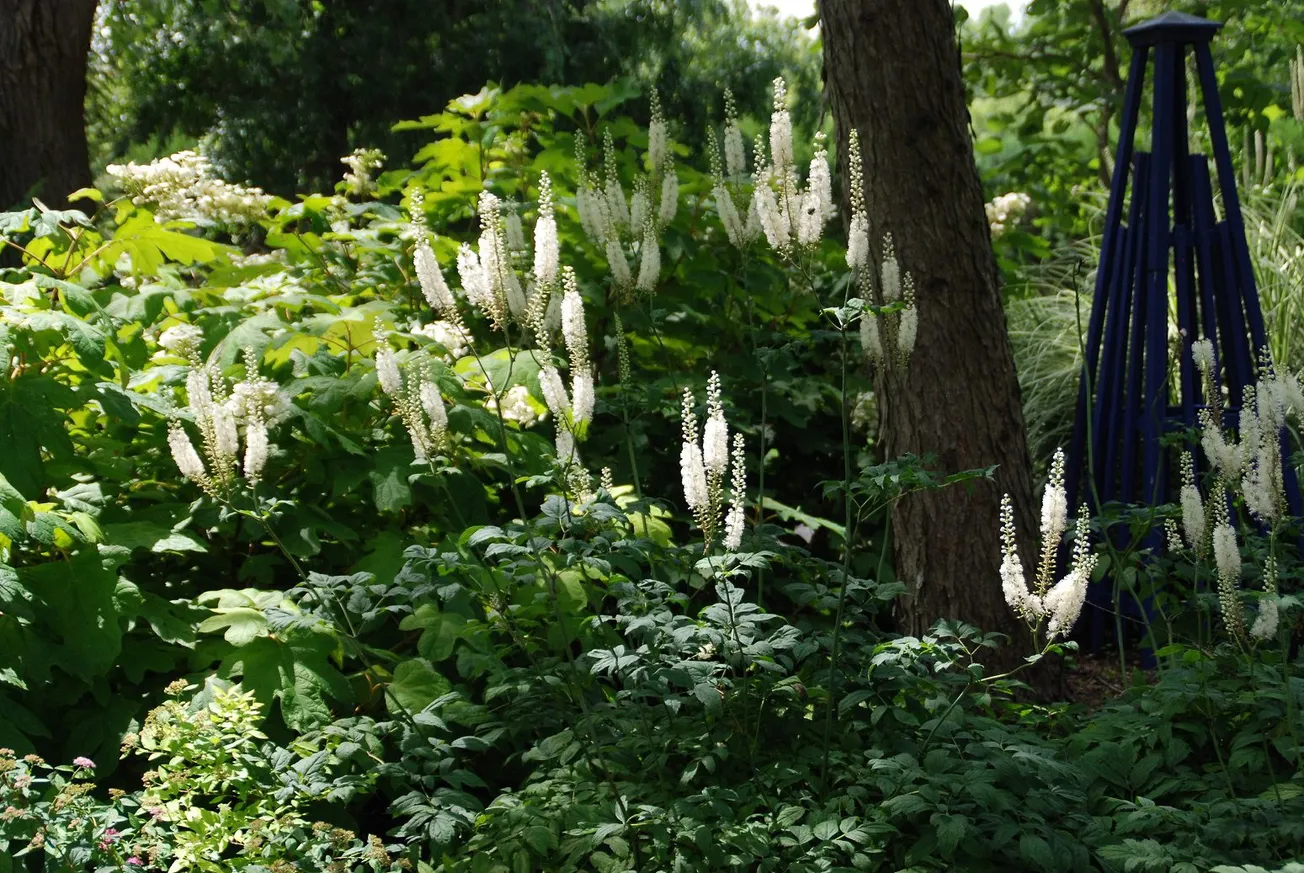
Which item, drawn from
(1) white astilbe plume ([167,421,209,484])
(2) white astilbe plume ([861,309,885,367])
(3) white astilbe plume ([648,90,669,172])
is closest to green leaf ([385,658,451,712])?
(1) white astilbe plume ([167,421,209,484])

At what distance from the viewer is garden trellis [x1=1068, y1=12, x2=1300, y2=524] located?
463 cm

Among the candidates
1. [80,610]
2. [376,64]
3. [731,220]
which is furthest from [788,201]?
[376,64]

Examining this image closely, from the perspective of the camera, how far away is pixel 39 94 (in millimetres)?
6500

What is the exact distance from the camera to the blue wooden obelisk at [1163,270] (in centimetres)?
463

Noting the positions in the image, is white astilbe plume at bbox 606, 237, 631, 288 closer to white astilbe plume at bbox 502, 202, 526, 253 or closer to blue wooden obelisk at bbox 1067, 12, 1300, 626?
white astilbe plume at bbox 502, 202, 526, 253

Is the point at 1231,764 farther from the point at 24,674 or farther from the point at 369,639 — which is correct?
the point at 24,674

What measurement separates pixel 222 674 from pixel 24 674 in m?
0.48

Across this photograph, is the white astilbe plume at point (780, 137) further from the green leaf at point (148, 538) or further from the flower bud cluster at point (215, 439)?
the green leaf at point (148, 538)

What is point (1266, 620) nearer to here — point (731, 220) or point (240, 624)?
point (731, 220)

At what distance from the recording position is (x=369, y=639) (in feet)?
12.1

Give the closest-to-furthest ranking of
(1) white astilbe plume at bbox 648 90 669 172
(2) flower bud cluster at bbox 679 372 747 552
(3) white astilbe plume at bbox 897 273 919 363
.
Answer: (2) flower bud cluster at bbox 679 372 747 552 < (3) white astilbe plume at bbox 897 273 919 363 < (1) white astilbe plume at bbox 648 90 669 172

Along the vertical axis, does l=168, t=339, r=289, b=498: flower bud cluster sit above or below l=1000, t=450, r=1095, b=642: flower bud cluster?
above

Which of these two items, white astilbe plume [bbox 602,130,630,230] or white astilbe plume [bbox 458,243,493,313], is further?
white astilbe plume [bbox 602,130,630,230]

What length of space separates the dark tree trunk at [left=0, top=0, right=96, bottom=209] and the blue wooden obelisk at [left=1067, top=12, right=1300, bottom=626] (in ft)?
17.2
